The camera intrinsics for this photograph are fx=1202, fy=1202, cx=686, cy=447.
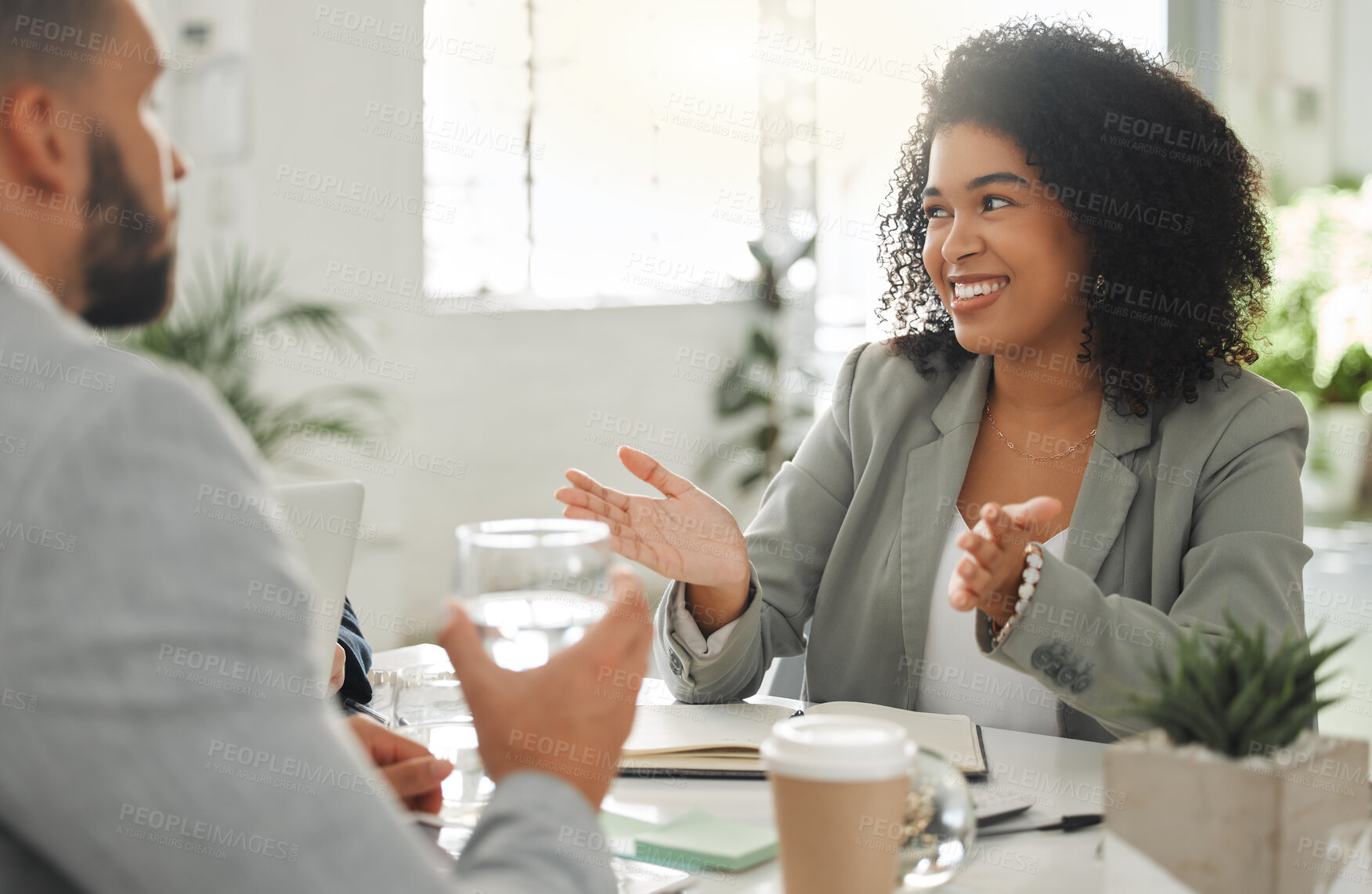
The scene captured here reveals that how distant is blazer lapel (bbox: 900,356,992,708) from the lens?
1.75 metres

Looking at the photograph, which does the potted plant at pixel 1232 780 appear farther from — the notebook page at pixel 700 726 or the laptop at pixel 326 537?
the laptop at pixel 326 537

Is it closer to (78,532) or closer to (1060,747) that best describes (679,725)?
(1060,747)

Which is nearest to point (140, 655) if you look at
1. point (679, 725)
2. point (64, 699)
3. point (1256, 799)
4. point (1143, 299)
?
point (64, 699)

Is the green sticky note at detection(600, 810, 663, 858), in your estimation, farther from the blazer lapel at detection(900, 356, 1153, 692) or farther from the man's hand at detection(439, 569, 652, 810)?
the blazer lapel at detection(900, 356, 1153, 692)

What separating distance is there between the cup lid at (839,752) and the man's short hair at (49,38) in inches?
23.0

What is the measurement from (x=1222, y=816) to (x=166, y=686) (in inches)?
25.1

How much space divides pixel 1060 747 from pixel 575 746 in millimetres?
865

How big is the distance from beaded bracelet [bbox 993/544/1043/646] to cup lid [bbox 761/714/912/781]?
1.65ft

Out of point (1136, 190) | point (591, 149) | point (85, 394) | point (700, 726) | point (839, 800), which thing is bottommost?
point (700, 726)

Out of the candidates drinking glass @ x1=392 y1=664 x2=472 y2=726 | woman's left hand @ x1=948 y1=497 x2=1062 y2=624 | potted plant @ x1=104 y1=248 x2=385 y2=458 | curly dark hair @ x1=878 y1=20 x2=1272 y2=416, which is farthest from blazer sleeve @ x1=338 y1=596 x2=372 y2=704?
potted plant @ x1=104 y1=248 x2=385 y2=458

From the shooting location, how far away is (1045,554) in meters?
1.32

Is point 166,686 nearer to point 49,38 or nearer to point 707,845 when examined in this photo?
point 49,38

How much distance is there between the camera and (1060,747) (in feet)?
4.50

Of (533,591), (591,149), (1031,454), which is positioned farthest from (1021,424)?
(591,149)
